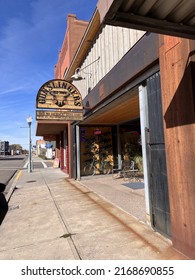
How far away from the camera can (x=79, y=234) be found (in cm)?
425

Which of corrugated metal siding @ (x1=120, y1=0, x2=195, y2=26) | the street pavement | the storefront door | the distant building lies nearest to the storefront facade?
the storefront door

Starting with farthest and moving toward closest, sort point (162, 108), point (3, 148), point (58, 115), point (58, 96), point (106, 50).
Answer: point (3, 148), point (58, 96), point (58, 115), point (106, 50), point (162, 108)

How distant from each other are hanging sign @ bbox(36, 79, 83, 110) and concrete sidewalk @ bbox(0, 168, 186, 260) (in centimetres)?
345

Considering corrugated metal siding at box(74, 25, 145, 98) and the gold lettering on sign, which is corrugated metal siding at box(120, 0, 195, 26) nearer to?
corrugated metal siding at box(74, 25, 145, 98)

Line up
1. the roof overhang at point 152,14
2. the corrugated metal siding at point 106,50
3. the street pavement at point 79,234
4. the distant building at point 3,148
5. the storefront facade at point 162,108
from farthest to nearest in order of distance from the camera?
the distant building at point 3,148
the corrugated metal siding at point 106,50
the street pavement at point 79,234
the storefront facade at point 162,108
the roof overhang at point 152,14

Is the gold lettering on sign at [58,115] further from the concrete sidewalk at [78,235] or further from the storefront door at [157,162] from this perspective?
the storefront door at [157,162]

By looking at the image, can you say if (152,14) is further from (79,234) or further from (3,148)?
(3,148)

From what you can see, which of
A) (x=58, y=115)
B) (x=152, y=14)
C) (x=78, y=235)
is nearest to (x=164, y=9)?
(x=152, y=14)

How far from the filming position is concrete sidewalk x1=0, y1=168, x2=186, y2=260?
11.3 feet

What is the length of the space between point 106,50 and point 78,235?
5663 mm

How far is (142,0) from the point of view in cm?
206

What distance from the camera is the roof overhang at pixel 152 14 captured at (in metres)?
2.07

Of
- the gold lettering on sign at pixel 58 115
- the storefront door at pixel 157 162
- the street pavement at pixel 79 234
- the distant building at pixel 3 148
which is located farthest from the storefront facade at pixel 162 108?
the distant building at pixel 3 148

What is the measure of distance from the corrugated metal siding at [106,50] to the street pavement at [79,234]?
13.1 feet
